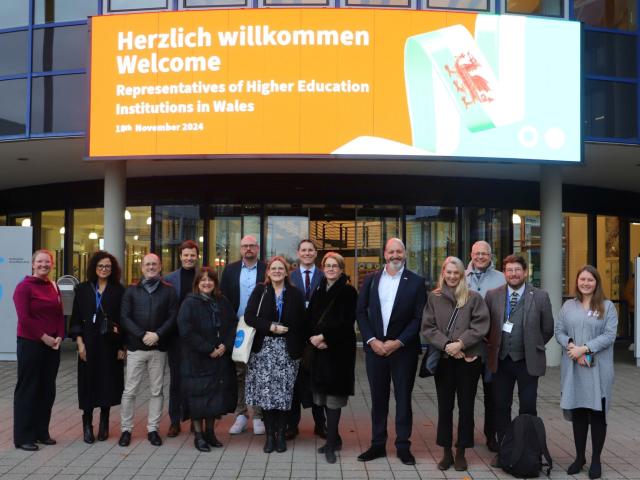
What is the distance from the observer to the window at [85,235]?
14.1 metres

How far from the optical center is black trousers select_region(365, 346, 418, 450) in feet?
18.1

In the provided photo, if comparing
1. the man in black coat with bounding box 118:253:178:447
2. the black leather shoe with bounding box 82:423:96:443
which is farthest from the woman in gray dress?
the black leather shoe with bounding box 82:423:96:443

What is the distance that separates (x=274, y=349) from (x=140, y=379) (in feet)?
4.17

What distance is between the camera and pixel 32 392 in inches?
231

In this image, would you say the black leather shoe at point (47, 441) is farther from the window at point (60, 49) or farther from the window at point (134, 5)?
the window at point (134, 5)

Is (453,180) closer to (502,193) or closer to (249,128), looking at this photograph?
(502,193)

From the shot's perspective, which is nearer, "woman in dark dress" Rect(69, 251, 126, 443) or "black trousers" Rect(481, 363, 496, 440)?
"black trousers" Rect(481, 363, 496, 440)

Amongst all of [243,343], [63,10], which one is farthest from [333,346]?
[63,10]

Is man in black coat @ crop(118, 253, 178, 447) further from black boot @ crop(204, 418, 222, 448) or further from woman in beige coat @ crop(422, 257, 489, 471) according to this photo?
woman in beige coat @ crop(422, 257, 489, 471)

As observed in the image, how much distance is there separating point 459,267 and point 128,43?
21.4ft

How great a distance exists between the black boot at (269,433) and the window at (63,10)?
25.0ft

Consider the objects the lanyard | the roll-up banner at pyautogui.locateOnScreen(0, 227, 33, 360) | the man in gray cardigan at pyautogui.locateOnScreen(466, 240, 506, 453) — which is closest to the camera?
the man in gray cardigan at pyautogui.locateOnScreen(466, 240, 506, 453)

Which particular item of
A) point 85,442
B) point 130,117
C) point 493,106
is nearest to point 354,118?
point 493,106

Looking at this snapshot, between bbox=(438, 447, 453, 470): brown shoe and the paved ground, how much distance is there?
0.07 meters
